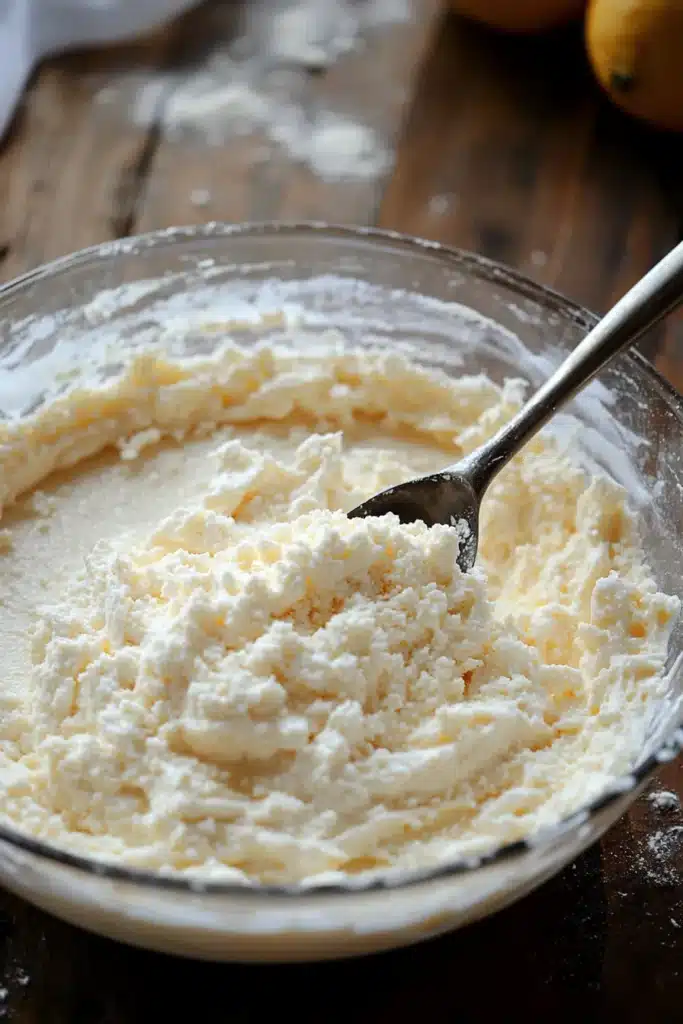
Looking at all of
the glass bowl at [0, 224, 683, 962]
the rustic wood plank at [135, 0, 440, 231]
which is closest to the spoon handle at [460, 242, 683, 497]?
the glass bowl at [0, 224, 683, 962]

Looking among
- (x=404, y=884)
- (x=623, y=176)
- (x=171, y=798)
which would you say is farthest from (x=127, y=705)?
(x=623, y=176)

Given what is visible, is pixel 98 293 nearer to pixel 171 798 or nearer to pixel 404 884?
pixel 171 798

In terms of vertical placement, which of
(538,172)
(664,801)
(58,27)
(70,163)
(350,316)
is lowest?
(664,801)

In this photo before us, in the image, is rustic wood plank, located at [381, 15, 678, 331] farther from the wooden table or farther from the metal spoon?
the metal spoon

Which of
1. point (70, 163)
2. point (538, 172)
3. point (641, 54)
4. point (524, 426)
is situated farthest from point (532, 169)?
point (524, 426)

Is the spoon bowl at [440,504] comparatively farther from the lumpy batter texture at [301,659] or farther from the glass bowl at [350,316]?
the glass bowl at [350,316]

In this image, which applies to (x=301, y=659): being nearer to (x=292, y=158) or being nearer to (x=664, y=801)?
(x=664, y=801)

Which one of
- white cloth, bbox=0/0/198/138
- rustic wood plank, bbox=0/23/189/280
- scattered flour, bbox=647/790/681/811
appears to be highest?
white cloth, bbox=0/0/198/138
